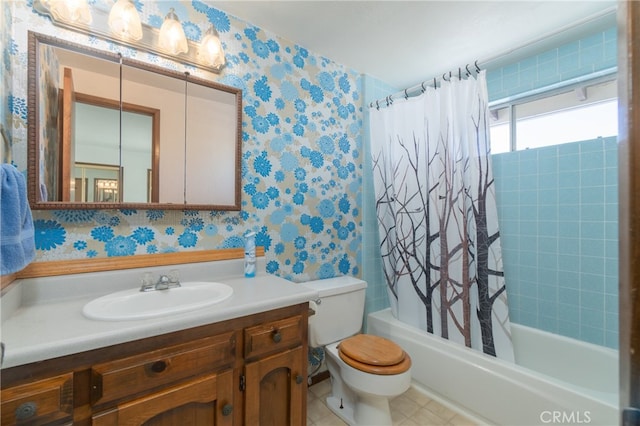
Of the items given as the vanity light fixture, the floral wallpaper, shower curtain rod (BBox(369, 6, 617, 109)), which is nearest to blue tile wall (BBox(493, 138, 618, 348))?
shower curtain rod (BBox(369, 6, 617, 109))

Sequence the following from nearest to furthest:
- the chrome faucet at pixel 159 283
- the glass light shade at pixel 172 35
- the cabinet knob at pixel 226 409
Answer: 1. the cabinet knob at pixel 226 409
2. the chrome faucet at pixel 159 283
3. the glass light shade at pixel 172 35

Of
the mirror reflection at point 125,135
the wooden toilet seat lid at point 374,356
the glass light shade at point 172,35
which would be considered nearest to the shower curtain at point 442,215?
the wooden toilet seat lid at point 374,356

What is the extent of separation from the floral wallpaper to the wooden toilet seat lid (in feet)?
1.76

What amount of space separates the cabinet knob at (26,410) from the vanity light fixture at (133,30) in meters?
1.39

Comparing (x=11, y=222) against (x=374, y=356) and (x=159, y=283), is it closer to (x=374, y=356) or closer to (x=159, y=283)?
(x=159, y=283)

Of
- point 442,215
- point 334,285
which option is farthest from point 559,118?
point 334,285

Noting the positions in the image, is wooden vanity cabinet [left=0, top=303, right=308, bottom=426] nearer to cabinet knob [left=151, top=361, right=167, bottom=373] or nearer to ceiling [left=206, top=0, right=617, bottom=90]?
cabinet knob [left=151, top=361, right=167, bottom=373]

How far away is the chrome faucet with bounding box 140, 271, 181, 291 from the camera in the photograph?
1241 mm

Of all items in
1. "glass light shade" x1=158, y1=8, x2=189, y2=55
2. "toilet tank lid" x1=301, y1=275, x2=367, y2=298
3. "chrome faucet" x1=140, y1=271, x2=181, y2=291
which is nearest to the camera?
"chrome faucet" x1=140, y1=271, x2=181, y2=291

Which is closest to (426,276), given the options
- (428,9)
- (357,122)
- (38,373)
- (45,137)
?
(357,122)

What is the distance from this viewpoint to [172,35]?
136 centimetres

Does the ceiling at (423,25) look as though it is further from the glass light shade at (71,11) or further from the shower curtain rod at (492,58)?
the glass light shade at (71,11)

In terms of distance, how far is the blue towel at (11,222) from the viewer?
2.40ft

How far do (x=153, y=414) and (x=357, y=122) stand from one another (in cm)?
211
